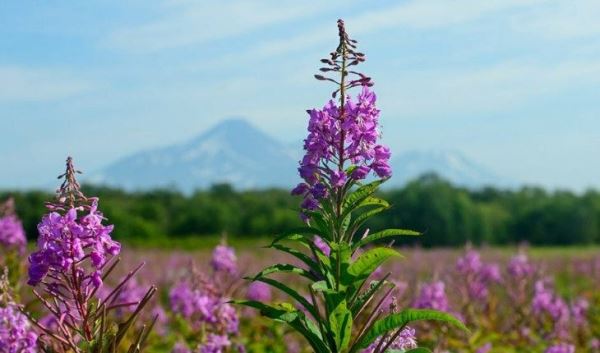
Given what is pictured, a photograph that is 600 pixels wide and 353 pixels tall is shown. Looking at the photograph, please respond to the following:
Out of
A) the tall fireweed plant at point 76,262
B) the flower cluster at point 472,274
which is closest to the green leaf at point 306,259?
the tall fireweed plant at point 76,262

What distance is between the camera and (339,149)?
3.72m

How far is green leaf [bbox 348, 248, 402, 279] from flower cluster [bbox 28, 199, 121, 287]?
2.89ft

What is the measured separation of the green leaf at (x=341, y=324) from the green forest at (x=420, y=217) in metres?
39.1

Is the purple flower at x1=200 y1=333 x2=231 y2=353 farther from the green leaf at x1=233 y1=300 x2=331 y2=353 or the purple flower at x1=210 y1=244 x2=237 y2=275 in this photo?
the green leaf at x1=233 y1=300 x2=331 y2=353

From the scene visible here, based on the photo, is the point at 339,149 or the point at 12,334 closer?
the point at 339,149

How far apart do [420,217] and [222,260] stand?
37.2 m

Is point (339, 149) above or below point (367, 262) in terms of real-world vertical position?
above

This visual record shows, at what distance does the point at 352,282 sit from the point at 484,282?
8206 mm

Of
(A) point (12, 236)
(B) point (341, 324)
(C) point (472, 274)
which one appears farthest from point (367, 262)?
(C) point (472, 274)

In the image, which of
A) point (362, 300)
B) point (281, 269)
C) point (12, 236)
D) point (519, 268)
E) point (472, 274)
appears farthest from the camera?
point (519, 268)

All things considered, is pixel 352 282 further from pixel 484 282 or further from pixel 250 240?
pixel 250 240

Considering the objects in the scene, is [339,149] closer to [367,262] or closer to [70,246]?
[367,262]

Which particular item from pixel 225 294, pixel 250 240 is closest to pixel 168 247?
pixel 250 240

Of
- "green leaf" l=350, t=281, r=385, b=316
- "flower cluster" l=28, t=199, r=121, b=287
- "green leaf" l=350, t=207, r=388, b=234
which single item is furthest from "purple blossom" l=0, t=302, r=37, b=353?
"green leaf" l=350, t=207, r=388, b=234
